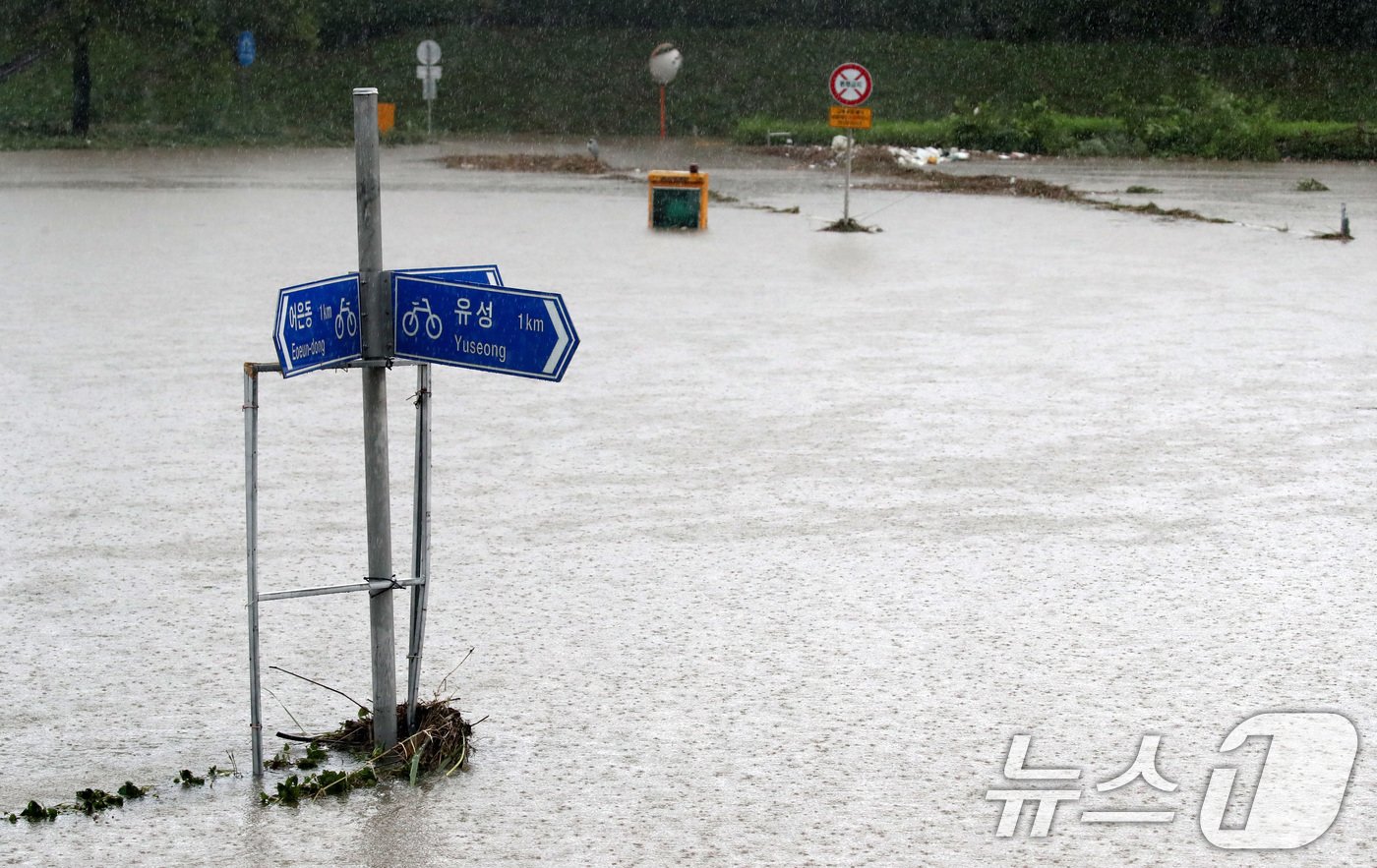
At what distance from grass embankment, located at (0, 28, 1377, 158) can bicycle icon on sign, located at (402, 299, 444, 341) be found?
41322 millimetres

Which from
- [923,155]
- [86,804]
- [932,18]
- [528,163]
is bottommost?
[86,804]

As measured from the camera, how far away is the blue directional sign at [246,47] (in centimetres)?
5229

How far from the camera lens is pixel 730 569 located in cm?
736

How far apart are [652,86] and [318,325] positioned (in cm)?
5426

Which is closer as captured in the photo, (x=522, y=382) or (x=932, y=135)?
(x=522, y=382)

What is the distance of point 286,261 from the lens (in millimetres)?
18047

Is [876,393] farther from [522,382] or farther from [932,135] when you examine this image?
[932,135]

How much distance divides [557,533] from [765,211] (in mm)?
18474

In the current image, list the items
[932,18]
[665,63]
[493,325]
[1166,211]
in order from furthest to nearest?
[932,18], [665,63], [1166,211], [493,325]

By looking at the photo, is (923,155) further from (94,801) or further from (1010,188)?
(94,801)

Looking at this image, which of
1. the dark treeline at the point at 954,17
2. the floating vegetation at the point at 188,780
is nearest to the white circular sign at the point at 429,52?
the dark treeline at the point at 954,17

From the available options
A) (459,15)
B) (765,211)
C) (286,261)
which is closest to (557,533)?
(286,261)

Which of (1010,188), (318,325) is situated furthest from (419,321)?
(1010,188)

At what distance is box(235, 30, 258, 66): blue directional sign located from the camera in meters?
52.3
